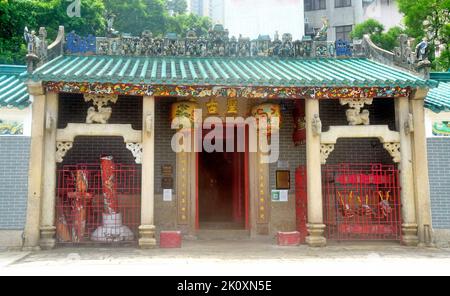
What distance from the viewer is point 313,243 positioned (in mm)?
8430

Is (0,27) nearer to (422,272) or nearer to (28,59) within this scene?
(28,59)

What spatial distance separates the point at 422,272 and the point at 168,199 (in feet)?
18.3

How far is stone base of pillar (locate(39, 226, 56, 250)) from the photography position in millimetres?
8031

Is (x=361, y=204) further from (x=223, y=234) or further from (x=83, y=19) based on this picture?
(x=83, y=19)

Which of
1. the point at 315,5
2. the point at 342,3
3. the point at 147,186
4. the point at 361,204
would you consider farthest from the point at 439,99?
the point at 315,5

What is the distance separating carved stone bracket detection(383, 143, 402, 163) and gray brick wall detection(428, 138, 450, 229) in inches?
26.2

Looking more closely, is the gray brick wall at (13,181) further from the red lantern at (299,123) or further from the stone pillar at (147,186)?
the red lantern at (299,123)

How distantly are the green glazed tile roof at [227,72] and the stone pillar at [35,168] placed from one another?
50 centimetres

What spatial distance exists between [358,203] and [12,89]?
764 centimetres

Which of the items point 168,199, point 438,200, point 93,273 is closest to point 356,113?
point 438,200

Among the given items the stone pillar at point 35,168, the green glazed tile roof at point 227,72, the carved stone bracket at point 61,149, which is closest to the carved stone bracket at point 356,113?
the green glazed tile roof at point 227,72

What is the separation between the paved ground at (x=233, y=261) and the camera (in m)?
6.18

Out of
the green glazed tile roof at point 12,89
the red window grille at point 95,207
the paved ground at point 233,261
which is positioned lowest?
the paved ground at point 233,261

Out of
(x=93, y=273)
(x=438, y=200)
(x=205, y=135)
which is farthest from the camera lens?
(x=205, y=135)
